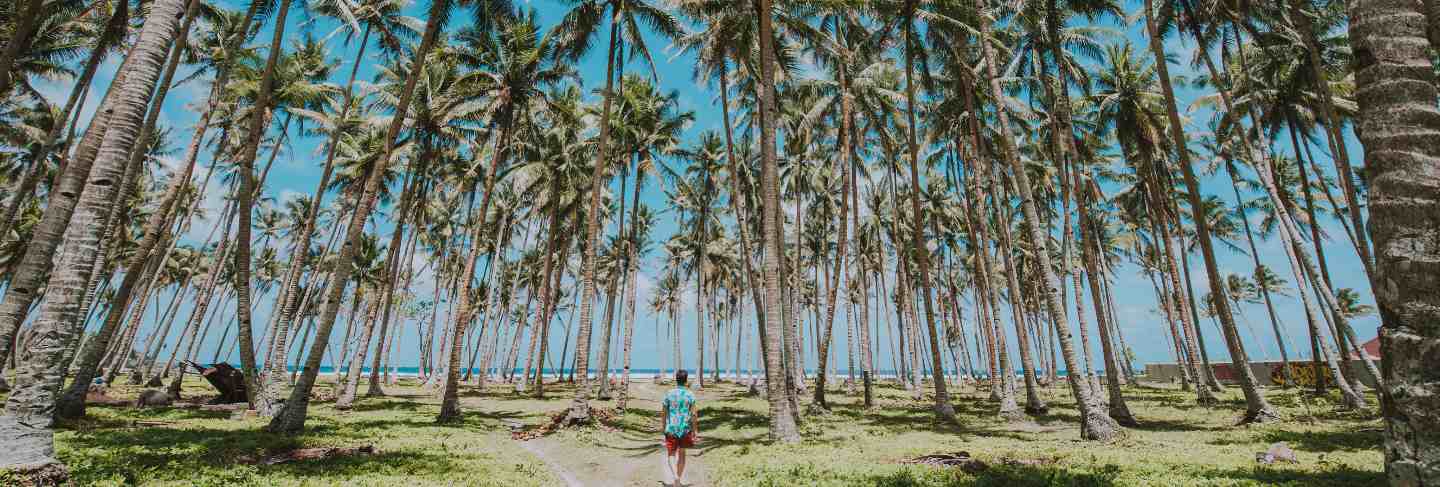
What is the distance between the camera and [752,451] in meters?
11.8

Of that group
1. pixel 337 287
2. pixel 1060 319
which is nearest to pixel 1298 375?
pixel 1060 319

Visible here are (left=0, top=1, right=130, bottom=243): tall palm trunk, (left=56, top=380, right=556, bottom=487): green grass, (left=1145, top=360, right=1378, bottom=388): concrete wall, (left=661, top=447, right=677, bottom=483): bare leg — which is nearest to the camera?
(left=56, top=380, right=556, bottom=487): green grass

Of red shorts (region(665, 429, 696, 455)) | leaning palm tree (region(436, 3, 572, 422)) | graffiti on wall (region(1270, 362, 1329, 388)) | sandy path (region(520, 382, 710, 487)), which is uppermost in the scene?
leaning palm tree (region(436, 3, 572, 422))

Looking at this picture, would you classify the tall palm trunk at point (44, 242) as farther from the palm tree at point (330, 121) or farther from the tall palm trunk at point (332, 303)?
the palm tree at point (330, 121)

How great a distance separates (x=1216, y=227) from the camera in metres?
37.4

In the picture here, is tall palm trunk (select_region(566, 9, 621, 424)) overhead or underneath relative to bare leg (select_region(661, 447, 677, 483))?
overhead

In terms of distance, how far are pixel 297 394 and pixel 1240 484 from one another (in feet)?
56.9

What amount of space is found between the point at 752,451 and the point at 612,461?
2.97 meters

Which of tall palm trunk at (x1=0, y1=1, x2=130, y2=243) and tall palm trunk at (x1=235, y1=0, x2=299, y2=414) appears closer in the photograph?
tall palm trunk at (x1=235, y1=0, x2=299, y2=414)

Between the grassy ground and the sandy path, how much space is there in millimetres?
73

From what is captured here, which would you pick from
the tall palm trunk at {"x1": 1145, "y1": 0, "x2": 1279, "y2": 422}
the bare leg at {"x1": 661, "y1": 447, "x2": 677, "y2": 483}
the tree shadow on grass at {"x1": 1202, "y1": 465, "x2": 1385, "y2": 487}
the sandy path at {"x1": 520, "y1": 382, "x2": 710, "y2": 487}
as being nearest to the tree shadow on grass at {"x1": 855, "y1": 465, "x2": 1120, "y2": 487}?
the tree shadow on grass at {"x1": 1202, "y1": 465, "x2": 1385, "y2": 487}

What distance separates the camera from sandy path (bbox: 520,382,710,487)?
971 centimetres

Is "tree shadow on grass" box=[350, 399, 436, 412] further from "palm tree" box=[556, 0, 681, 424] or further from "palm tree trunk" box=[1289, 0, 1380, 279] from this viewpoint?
"palm tree trunk" box=[1289, 0, 1380, 279]

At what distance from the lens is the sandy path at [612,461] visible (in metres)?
9.71
